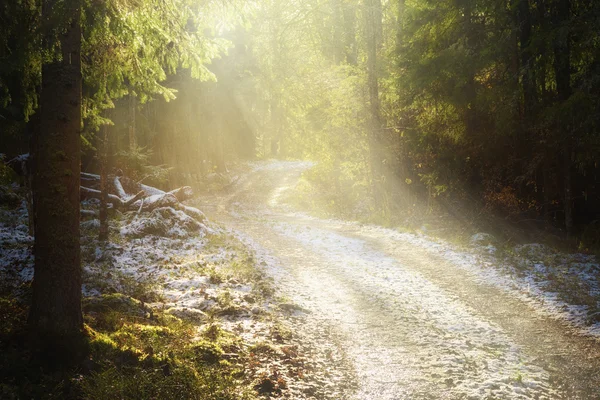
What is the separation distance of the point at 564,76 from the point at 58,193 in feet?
41.6

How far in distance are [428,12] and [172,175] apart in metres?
20.3

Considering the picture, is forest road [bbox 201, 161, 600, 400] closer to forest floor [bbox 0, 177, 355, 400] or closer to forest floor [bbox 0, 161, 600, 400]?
forest floor [bbox 0, 161, 600, 400]

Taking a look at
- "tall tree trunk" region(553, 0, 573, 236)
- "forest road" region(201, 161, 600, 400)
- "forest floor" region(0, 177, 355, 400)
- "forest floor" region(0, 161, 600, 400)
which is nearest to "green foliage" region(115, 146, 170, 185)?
"forest floor" region(0, 161, 600, 400)

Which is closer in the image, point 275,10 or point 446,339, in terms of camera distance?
point 446,339

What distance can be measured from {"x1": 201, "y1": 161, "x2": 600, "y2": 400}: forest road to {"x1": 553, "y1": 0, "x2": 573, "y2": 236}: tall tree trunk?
431cm

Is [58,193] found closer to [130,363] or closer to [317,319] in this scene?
[130,363]

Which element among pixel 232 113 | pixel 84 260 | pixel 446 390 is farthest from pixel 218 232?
pixel 232 113

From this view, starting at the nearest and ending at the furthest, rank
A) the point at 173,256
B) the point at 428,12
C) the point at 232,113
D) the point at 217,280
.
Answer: the point at 217,280 → the point at 173,256 → the point at 428,12 → the point at 232,113

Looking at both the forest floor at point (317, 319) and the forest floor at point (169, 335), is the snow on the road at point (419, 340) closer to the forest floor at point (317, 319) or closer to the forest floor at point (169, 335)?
the forest floor at point (317, 319)

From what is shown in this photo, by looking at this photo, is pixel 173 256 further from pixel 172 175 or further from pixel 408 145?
pixel 172 175

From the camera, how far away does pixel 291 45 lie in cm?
2153

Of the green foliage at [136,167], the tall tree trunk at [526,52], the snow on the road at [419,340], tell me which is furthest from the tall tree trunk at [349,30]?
the snow on the road at [419,340]

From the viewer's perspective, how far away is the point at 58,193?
18.6 feet

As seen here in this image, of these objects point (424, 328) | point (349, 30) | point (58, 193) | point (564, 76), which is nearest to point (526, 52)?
point (564, 76)
